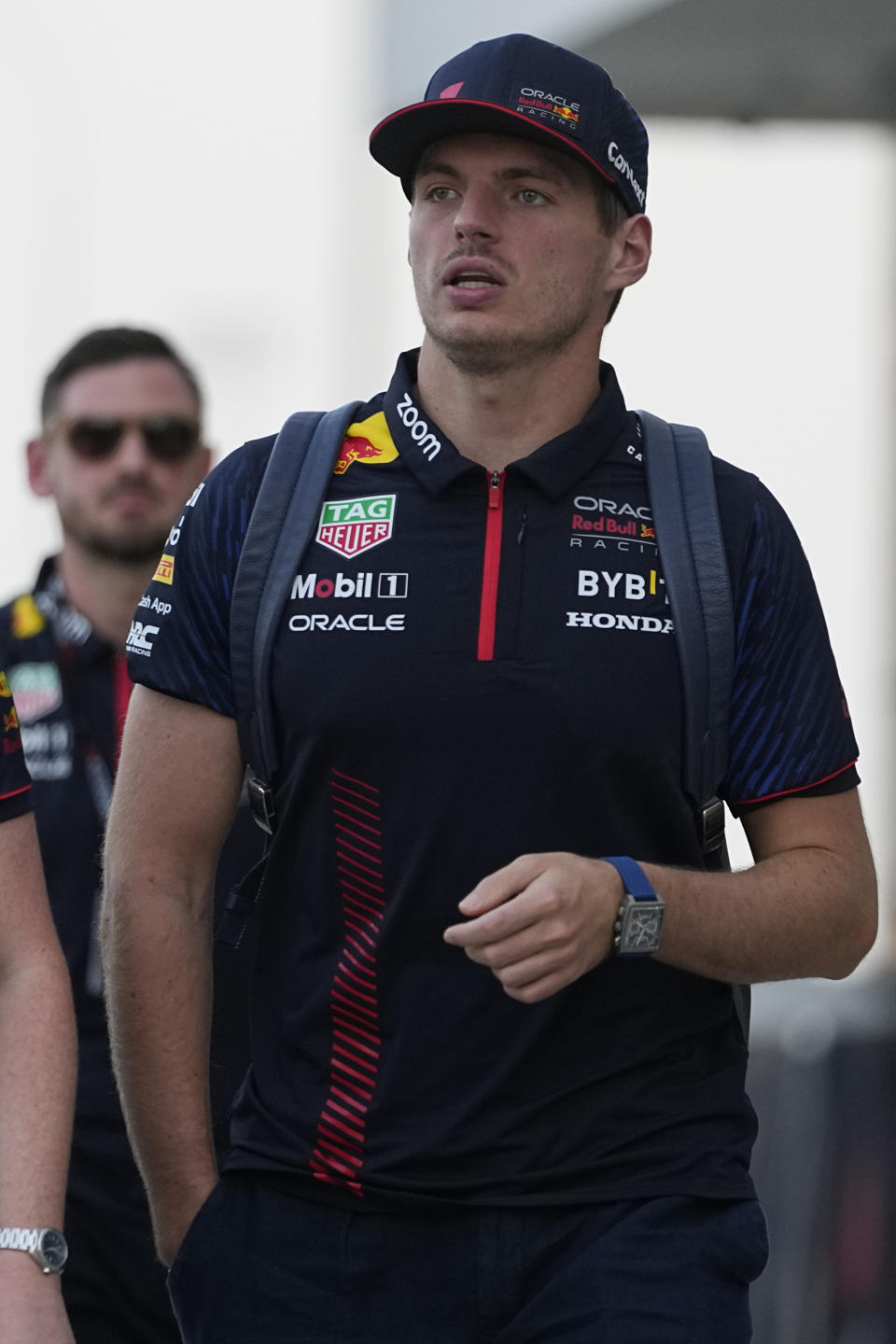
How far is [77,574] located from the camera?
194 inches

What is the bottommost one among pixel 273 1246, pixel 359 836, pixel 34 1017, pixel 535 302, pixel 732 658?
pixel 273 1246

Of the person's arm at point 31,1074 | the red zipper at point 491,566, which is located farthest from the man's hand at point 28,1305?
the red zipper at point 491,566

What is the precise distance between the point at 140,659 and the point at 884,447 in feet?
17.7

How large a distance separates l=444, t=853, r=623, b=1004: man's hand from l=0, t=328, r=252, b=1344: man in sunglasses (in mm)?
1571

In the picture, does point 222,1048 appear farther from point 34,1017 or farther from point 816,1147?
point 816,1147

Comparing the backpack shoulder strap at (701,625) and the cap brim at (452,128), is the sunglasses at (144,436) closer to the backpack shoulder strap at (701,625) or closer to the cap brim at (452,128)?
the cap brim at (452,128)

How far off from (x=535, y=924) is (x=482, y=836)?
0.34m

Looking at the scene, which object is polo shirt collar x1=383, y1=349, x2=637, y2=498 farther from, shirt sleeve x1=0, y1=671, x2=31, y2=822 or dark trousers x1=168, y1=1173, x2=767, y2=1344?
dark trousers x1=168, y1=1173, x2=767, y2=1344

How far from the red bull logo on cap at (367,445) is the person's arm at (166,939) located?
1.32 ft

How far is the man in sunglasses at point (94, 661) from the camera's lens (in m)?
4.34

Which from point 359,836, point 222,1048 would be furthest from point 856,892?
point 222,1048

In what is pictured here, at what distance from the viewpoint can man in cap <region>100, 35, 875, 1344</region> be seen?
3184 millimetres

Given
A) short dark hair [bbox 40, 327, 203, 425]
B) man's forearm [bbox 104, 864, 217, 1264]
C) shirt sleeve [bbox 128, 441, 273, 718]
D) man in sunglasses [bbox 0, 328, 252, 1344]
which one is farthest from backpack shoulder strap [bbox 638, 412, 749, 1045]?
short dark hair [bbox 40, 327, 203, 425]

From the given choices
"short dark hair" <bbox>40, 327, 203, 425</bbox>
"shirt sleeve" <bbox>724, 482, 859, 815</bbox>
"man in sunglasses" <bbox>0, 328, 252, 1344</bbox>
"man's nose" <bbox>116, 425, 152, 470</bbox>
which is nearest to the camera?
"shirt sleeve" <bbox>724, 482, 859, 815</bbox>
